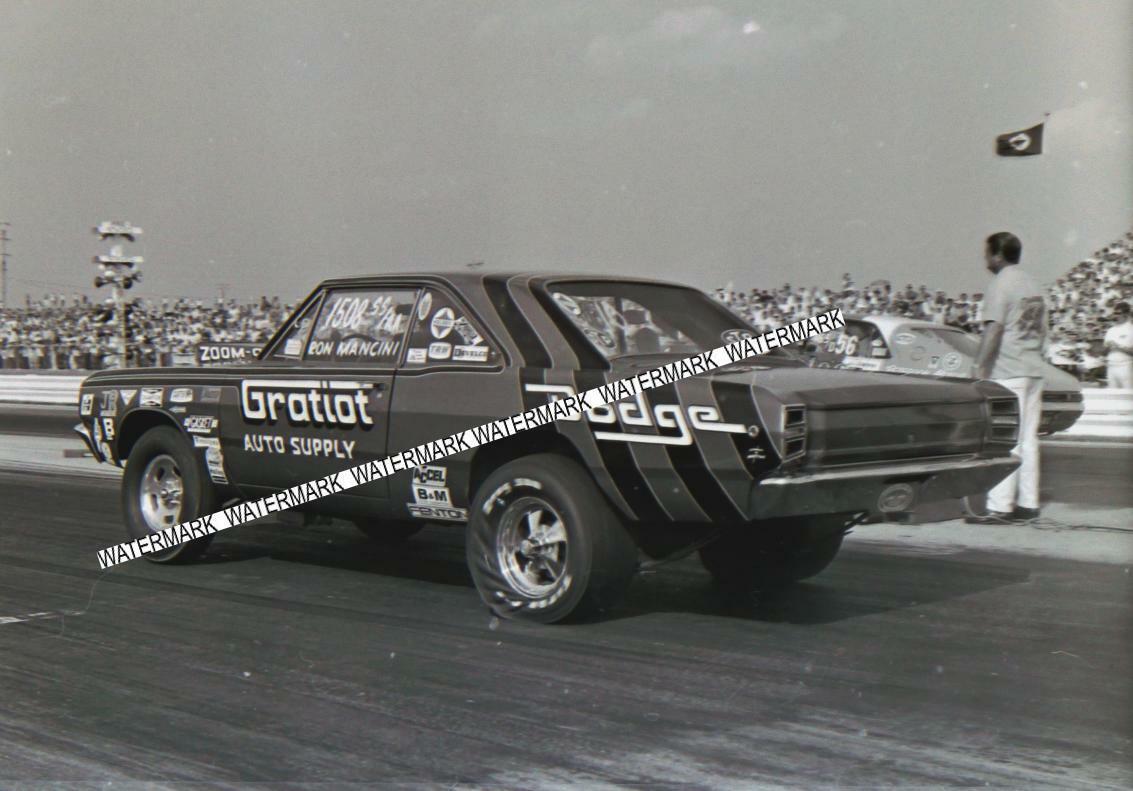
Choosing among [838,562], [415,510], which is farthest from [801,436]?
[838,562]

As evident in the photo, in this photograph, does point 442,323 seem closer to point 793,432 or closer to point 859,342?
point 793,432

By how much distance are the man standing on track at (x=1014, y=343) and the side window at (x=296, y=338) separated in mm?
4208

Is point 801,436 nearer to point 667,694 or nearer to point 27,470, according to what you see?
point 667,694

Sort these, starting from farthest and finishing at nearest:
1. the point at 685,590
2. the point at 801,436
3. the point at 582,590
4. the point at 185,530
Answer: the point at 185,530, the point at 685,590, the point at 582,590, the point at 801,436

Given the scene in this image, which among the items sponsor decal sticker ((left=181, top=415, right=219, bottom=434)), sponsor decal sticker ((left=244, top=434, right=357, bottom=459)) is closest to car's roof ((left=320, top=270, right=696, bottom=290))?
sponsor decal sticker ((left=244, top=434, right=357, bottom=459))

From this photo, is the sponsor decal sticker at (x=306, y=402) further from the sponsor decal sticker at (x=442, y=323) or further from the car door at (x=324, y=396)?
the sponsor decal sticker at (x=442, y=323)

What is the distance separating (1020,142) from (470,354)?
7.63 meters

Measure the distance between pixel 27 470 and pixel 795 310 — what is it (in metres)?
11.6

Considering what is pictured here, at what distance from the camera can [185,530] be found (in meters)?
6.74

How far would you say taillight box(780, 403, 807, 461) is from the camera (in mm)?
4559

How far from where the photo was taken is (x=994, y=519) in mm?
8328

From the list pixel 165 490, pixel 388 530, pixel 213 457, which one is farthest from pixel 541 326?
pixel 165 490

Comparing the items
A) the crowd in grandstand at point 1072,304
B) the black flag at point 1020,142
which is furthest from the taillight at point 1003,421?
the crowd in grandstand at point 1072,304

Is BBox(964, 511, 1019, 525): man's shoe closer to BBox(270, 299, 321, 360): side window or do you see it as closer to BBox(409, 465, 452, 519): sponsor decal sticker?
BBox(409, 465, 452, 519): sponsor decal sticker
